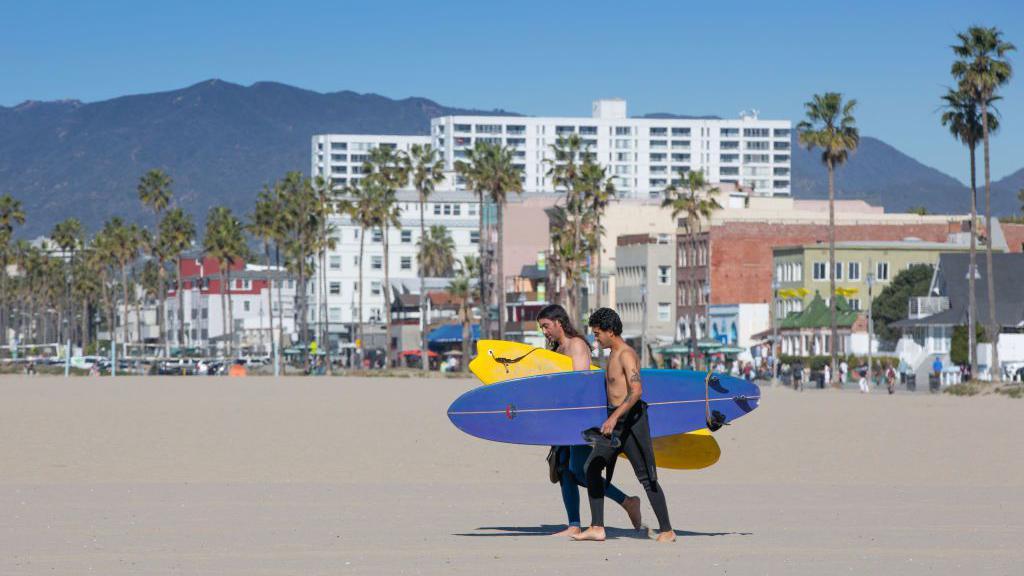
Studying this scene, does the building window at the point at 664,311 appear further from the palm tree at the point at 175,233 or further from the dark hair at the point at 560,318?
the dark hair at the point at 560,318

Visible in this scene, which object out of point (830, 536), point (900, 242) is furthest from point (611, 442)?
point (900, 242)

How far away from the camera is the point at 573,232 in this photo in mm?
99688

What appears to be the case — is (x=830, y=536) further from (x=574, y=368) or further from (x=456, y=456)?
(x=456, y=456)

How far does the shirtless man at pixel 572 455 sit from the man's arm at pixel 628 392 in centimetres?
58

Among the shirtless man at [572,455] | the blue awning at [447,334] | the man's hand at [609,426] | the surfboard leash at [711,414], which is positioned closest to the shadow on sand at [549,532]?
the shirtless man at [572,455]

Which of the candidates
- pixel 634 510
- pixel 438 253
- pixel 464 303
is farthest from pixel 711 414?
pixel 438 253

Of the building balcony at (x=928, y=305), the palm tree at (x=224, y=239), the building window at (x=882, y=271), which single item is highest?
the palm tree at (x=224, y=239)

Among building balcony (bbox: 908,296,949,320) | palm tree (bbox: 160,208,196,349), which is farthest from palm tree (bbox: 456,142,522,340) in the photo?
palm tree (bbox: 160,208,196,349)

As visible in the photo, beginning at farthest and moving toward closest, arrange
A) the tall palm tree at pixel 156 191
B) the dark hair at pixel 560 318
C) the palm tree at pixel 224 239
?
the palm tree at pixel 224 239 → the tall palm tree at pixel 156 191 → the dark hair at pixel 560 318

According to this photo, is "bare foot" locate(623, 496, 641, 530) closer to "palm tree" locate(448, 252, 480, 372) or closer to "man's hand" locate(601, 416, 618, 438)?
"man's hand" locate(601, 416, 618, 438)

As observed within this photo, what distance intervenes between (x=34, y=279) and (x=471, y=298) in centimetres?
6094

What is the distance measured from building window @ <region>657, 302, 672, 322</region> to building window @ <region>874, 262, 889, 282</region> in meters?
14.9

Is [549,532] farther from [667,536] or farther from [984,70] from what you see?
[984,70]

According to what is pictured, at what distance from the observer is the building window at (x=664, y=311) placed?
113 metres
